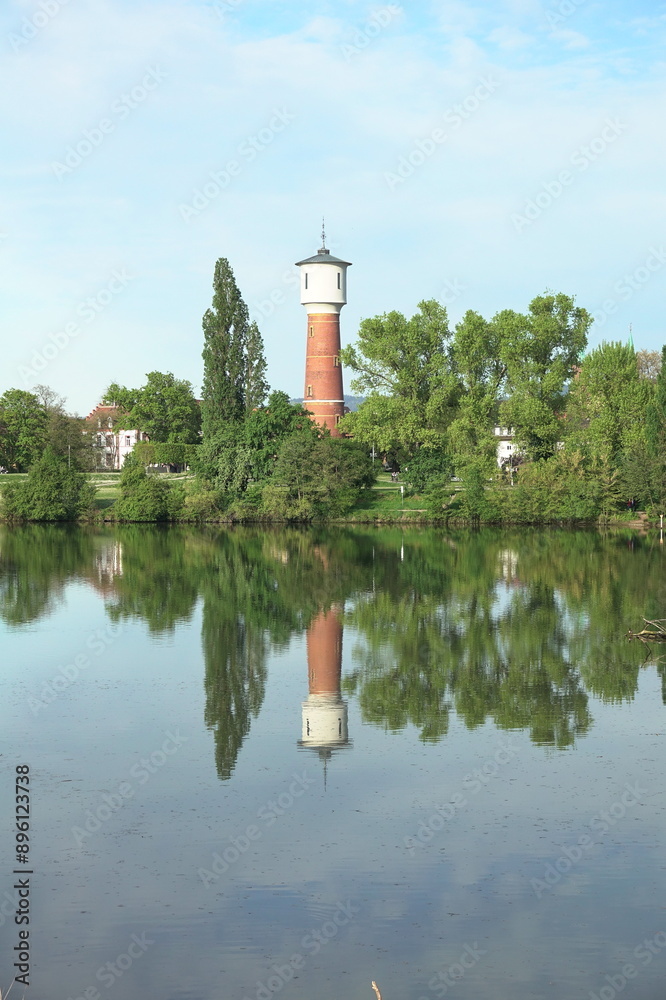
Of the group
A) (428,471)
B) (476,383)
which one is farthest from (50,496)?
(476,383)

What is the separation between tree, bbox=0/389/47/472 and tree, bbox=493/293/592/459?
31.2m

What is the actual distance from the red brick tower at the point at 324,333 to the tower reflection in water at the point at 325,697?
37194mm

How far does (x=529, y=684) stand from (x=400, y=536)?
29978 millimetres

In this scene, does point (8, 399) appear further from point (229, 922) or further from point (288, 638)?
point (229, 922)

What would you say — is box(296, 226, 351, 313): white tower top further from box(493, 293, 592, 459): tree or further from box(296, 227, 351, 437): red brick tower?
box(493, 293, 592, 459): tree

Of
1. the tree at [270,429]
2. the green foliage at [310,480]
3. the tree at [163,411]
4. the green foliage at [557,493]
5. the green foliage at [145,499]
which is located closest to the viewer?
the green foliage at [557,493]

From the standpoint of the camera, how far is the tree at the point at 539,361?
2170 inches

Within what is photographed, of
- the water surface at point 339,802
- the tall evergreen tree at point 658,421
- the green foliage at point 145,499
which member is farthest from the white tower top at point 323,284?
the water surface at point 339,802

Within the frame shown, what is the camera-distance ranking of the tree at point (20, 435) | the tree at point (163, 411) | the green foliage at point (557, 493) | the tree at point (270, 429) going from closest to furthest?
the green foliage at point (557, 493), the tree at point (270, 429), the tree at point (20, 435), the tree at point (163, 411)

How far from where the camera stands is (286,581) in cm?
3056

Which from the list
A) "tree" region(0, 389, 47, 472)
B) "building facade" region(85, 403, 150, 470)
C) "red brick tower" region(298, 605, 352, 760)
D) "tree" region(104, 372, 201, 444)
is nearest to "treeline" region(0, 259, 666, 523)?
"tree" region(0, 389, 47, 472)

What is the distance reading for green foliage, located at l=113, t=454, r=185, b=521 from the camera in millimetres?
55656

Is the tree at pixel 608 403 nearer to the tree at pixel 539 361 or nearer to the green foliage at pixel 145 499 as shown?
the tree at pixel 539 361

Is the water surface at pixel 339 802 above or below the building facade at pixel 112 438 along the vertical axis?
below
